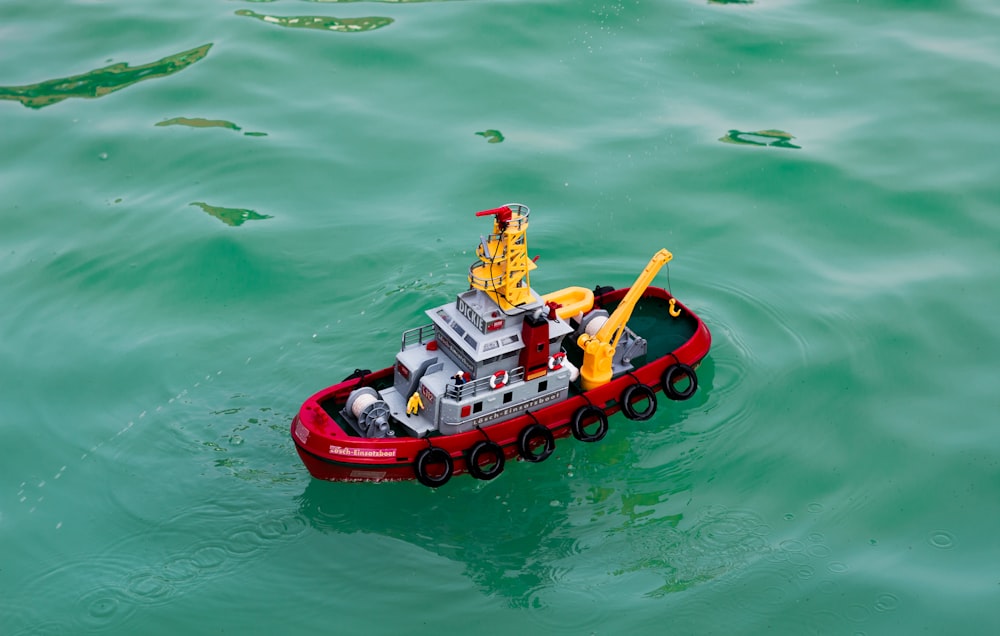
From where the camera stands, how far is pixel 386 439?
2238 cm

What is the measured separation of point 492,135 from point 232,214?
27.8 feet

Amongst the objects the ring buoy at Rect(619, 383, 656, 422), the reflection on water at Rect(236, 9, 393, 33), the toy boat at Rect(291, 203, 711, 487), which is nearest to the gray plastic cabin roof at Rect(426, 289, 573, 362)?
the toy boat at Rect(291, 203, 711, 487)

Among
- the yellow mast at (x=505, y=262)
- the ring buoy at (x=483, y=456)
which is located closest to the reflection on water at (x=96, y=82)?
the yellow mast at (x=505, y=262)

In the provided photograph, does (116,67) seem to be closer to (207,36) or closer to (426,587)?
(207,36)

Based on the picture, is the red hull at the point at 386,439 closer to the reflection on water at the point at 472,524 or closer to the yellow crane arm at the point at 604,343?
the yellow crane arm at the point at 604,343

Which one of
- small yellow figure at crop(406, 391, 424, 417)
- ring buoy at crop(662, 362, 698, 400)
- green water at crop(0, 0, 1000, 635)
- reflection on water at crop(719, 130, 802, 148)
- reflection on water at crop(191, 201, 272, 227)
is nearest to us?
green water at crop(0, 0, 1000, 635)

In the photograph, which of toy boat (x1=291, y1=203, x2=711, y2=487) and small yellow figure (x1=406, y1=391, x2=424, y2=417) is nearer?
toy boat (x1=291, y1=203, x2=711, y2=487)

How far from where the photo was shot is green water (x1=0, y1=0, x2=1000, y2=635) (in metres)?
21.4

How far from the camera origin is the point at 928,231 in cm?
3091

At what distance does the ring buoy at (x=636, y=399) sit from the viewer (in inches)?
952

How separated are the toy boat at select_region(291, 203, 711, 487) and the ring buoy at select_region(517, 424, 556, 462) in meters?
0.03

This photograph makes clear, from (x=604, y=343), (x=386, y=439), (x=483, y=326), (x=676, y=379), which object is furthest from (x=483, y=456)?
(x=676, y=379)

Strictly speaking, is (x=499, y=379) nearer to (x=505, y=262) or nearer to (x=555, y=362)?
(x=555, y=362)

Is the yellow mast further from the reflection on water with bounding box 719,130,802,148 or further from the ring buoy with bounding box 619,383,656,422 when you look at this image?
the reflection on water with bounding box 719,130,802,148
